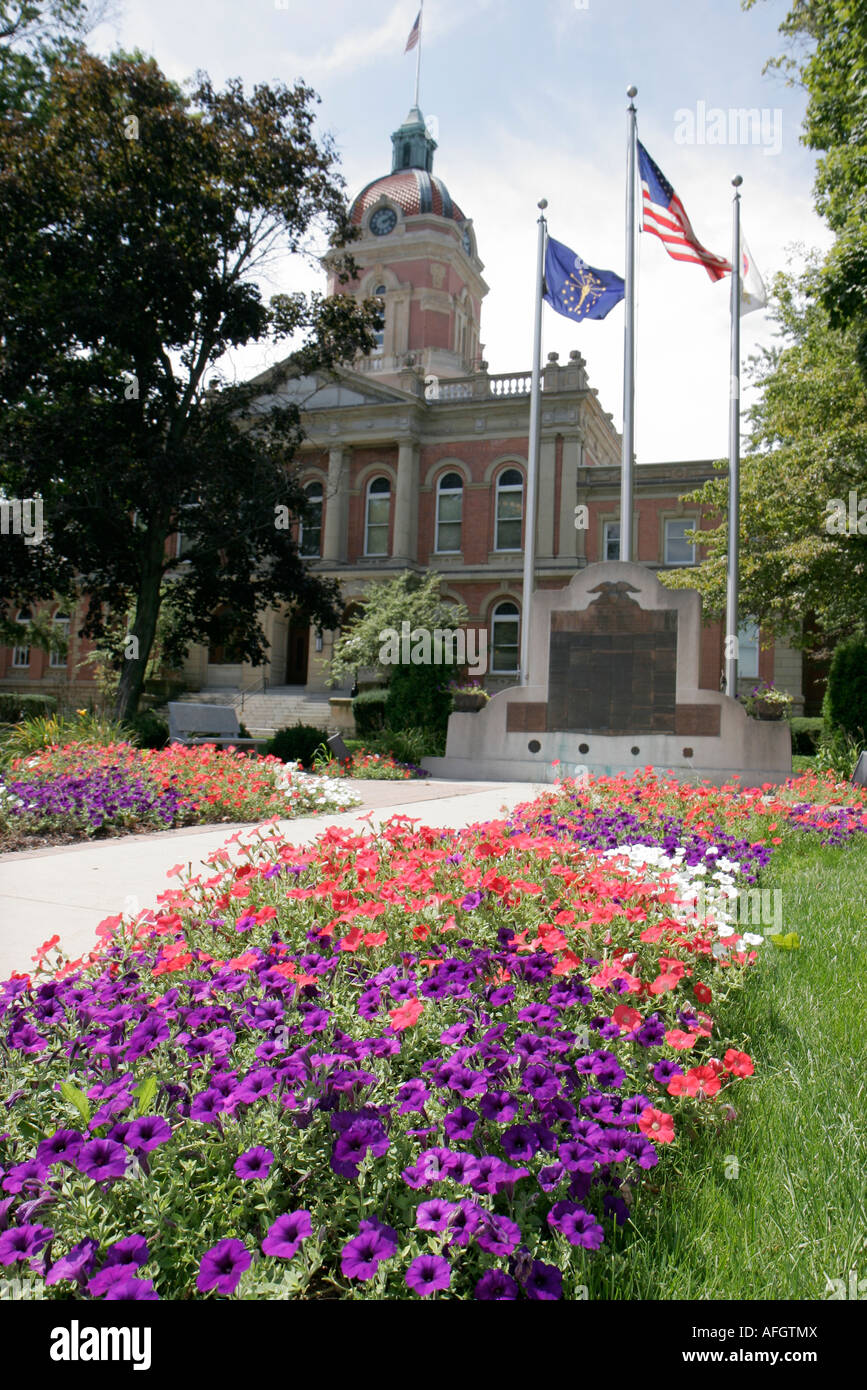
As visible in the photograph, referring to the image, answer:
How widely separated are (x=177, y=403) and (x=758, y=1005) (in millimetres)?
20169

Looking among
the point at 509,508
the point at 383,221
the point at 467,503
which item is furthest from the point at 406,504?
the point at 383,221

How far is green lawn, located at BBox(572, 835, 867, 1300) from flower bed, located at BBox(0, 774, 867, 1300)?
70 millimetres

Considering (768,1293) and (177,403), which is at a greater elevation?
(177,403)

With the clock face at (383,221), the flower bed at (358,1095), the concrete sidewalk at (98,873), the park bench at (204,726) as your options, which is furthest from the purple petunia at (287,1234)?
the clock face at (383,221)

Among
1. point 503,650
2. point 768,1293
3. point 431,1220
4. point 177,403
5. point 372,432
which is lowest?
point 768,1293

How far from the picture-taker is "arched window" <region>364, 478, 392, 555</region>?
115ft

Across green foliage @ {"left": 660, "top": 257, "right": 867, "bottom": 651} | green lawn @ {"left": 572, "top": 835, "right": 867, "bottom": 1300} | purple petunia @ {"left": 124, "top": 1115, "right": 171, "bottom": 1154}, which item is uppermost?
green foliage @ {"left": 660, "top": 257, "right": 867, "bottom": 651}

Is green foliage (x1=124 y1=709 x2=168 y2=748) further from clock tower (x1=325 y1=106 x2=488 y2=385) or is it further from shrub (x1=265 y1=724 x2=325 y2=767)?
clock tower (x1=325 y1=106 x2=488 y2=385)

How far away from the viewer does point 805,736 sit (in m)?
22.0

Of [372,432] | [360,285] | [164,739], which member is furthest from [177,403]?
[360,285]

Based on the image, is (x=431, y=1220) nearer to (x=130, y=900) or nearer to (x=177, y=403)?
(x=130, y=900)

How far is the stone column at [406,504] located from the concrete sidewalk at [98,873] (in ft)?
82.2

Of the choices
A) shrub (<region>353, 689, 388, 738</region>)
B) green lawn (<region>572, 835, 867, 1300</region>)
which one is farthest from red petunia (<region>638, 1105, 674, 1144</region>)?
shrub (<region>353, 689, 388, 738</region>)
